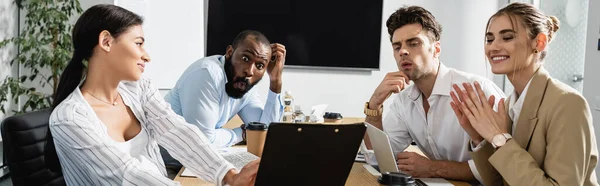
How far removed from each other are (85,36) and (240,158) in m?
0.72

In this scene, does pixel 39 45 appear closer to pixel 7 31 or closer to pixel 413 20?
pixel 7 31

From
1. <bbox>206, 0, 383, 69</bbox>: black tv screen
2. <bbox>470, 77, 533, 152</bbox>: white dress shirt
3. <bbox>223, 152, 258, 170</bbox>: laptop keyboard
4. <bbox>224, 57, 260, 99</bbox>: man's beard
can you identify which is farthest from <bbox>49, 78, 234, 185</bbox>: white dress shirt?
<bbox>206, 0, 383, 69</bbox>: black tv screen

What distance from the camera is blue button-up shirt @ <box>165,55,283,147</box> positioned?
2.63 meters

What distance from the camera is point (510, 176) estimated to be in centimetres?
167

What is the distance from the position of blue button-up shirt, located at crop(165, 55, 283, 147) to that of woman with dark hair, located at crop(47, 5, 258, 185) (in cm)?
65

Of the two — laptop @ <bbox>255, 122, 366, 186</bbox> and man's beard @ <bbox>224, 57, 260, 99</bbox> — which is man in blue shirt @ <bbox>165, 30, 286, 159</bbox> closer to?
man's beard @ <bbox>224, 57, 260, 99</bbox>

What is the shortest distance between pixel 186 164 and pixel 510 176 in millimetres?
910

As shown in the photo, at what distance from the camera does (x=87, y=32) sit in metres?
1.64

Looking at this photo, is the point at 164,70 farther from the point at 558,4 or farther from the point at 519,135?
the point at 519,135

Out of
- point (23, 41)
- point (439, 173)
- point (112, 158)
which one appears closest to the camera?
point (112, 158)

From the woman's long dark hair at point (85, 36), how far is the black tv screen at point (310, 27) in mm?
3838

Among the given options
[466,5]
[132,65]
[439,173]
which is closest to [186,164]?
[132,65]

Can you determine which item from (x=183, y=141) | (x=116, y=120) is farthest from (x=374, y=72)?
(x=116, y=120)

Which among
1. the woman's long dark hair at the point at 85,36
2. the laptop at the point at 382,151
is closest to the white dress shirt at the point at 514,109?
the laptop at the point at 382,151
